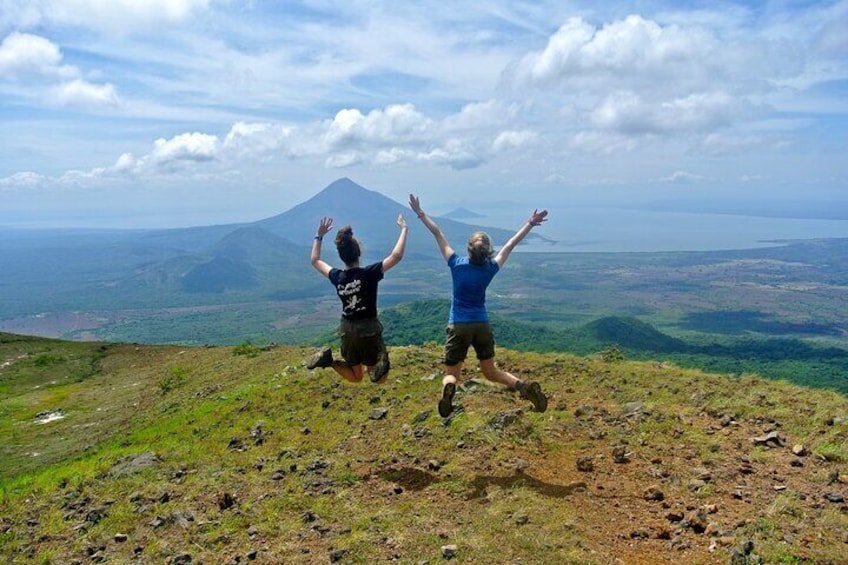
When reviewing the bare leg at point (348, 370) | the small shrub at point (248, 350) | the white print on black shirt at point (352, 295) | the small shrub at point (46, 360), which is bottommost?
the small shrub at point (46, 360)

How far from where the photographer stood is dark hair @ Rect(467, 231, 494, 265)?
856cm

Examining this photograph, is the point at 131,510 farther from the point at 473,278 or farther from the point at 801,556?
the point at 801,556

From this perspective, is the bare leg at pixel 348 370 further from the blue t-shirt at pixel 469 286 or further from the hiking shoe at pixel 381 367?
the blue t-shirt at pixel 469 286

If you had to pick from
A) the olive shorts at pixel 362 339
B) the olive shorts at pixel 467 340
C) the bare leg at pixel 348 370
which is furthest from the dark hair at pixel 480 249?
the bare leg at pixel 348 370

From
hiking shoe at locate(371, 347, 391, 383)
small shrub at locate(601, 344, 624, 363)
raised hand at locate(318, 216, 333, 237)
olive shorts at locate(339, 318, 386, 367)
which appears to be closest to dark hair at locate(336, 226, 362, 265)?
raised hand at locate(318, 216, 333, 237)

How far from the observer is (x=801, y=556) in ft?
18.1

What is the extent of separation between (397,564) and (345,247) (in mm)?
4858

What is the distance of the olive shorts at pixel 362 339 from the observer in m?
9.26

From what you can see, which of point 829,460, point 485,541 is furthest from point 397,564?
point 829,460

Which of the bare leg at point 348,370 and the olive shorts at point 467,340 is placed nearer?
the olive shorts at point 467,340

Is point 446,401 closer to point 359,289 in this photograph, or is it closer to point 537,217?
point 359,289

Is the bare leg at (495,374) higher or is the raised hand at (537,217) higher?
the raised hand at (537,217)

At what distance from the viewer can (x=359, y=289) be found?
8992 millimetres

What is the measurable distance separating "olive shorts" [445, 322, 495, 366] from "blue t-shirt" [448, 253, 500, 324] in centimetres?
11
